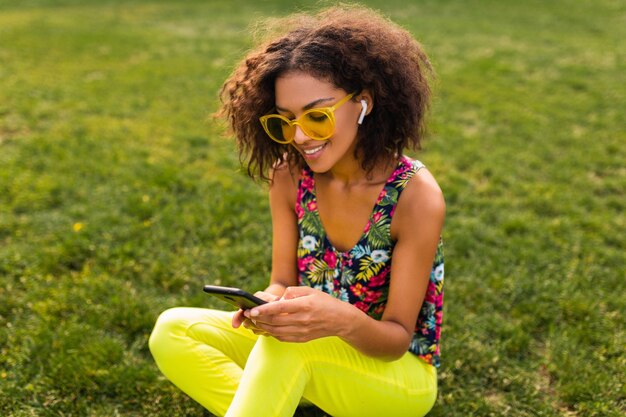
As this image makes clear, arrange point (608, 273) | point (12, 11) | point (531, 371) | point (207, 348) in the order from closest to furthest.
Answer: point (207, 348) < point (531, 371) < point (608, 273) < point (12, 11)

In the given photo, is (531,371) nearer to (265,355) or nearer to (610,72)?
(265,355)

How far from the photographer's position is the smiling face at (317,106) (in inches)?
80.7

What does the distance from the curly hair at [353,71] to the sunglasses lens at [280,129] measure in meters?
0.11

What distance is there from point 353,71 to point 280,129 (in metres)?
0.33

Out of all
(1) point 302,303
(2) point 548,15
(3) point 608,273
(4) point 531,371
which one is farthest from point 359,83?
(2) point 548,15

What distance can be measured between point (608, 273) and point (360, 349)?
7.01 feet

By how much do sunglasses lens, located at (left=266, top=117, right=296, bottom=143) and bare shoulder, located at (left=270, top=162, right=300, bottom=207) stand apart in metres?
0.27

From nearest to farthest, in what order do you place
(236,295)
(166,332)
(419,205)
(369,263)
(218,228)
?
(236,295)
(419,205)
(369,263)
(166,332)
(218,228)

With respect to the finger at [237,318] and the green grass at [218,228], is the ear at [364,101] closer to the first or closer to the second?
the green grass at [218,228]

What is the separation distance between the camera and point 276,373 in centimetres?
205

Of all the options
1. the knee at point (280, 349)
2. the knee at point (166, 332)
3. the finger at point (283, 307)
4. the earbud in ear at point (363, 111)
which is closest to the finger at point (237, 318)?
the knee at point (280, 349)

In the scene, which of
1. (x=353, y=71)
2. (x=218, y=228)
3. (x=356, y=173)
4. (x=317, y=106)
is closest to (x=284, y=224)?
(x=356, y=173)

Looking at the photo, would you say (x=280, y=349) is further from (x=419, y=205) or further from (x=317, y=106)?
(x=317, y=106)

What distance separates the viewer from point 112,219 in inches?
160
